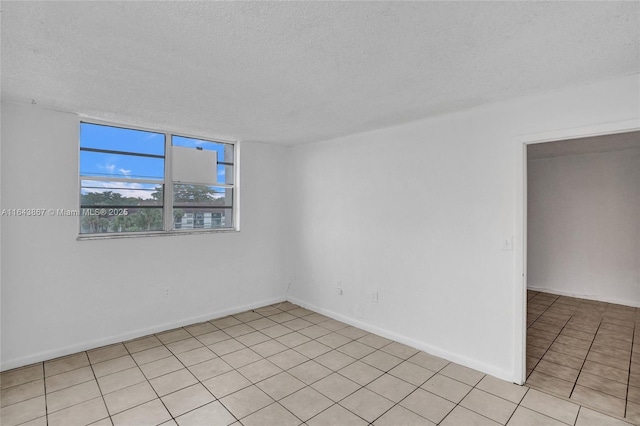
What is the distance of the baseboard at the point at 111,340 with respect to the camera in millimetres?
2931

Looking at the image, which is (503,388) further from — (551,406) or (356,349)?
(356,349)

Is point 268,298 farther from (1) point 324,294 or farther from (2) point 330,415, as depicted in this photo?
(2) point 330,415

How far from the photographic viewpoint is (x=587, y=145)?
443 centimetres

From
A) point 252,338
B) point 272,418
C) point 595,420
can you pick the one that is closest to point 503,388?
point 595,420

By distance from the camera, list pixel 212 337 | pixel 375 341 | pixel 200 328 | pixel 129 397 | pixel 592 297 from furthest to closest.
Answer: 1. pixel 592 297
2. pixel 200 328
3. pixel 212 337
4. pixel 375 341
5. pixel 129 397

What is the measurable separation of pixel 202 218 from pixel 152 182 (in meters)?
0.76

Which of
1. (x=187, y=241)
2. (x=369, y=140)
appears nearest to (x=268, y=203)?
(x=187, y=241)

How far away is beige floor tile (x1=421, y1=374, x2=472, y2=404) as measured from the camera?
2.51m

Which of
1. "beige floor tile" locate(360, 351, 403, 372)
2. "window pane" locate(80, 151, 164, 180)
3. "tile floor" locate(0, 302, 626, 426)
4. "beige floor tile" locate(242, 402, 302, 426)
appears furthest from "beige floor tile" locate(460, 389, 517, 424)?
"window pane" locate(80, 151, 164, 180)

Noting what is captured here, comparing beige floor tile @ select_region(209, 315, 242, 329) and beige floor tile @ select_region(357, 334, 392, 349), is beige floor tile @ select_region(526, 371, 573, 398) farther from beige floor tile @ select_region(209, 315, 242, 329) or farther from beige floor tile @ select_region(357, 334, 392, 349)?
beige floor tile @ select_region(209, 315, 242, 329)

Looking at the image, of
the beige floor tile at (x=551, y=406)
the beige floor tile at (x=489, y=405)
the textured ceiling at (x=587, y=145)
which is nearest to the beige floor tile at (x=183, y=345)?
the beige floor tile at (x=489, y=405)

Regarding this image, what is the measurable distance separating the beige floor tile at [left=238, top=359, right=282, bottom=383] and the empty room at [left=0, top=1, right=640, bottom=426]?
0.05m

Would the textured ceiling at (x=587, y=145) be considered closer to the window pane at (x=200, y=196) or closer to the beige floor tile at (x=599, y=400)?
the beige floor tile at (x=599, y=400)

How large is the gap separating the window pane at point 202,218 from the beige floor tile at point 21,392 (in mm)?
1935
